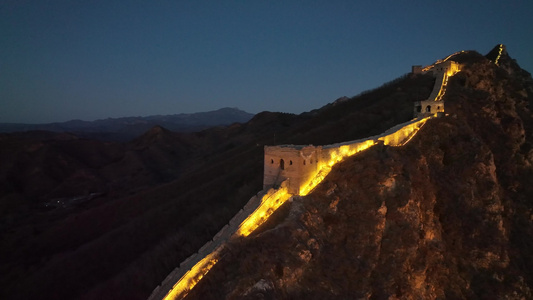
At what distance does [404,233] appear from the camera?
70.9 ft

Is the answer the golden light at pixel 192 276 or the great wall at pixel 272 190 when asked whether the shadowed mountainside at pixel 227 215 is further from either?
the great wall at pixel 272 190

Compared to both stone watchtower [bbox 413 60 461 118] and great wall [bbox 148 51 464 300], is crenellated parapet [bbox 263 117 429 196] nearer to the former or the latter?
great wall [bbox 148 51 464 300]

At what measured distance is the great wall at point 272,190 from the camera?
18.1 meters

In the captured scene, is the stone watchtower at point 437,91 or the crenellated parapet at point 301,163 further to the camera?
the stone watchtower at point 437,91

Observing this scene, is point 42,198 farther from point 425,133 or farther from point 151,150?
point 425,133

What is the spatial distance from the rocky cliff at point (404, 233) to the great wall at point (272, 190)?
28.6 inches

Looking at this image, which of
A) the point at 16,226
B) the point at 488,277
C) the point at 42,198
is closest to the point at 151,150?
the point at 42,198

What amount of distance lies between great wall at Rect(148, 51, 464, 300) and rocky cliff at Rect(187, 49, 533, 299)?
28.6 inches

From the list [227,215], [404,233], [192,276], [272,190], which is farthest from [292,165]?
[192,276]

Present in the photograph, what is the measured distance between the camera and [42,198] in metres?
59.8

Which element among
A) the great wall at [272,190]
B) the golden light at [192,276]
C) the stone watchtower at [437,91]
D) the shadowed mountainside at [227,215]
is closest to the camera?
the golden light at [192,276]

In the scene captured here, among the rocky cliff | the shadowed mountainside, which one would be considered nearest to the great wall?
the rocky cliff

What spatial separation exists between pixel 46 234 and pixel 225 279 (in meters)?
37.4

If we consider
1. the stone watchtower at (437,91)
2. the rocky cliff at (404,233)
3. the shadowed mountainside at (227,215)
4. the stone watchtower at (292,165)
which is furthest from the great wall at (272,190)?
the stone watchtower at (437,91)
